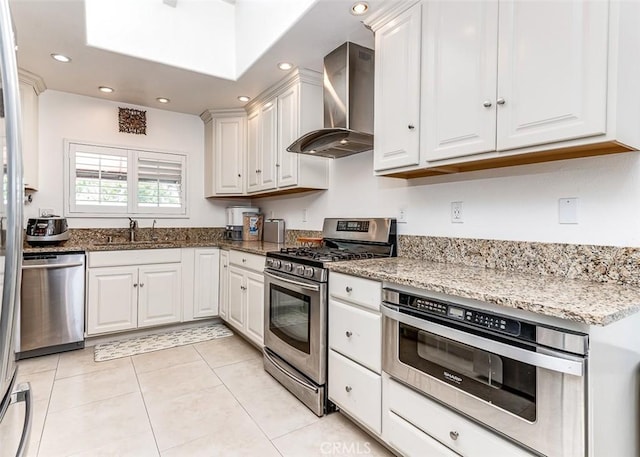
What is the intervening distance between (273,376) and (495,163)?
78.3 inches

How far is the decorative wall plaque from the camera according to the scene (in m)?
3.67

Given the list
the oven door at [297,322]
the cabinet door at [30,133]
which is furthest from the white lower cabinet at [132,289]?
the oven door at [297,322]

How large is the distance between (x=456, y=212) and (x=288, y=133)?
1654 millimetres

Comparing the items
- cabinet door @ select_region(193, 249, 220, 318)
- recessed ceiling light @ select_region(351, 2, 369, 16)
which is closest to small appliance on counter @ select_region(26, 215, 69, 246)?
cabinet door @ select_region(193, 249, 220, 318)

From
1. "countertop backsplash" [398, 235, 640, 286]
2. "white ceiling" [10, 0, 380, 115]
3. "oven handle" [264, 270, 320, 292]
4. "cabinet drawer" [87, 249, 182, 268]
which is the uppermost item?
"white ceiling" [10, 0, 380, 115]

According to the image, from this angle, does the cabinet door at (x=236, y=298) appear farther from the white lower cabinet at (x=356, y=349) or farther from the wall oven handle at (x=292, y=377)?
the white lower cabinet at (x=356, y=349)

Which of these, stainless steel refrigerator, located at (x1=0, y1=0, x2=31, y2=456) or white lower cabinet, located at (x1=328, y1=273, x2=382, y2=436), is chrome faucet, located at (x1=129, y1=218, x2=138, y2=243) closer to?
white lower cabinet, located at (x1=328, y1=273, x2=382, y2=436)

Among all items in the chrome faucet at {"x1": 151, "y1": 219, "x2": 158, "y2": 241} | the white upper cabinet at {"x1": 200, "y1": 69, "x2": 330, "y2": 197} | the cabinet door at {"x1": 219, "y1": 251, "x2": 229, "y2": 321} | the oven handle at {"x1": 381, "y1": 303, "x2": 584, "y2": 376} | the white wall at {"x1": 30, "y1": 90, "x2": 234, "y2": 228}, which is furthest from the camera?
the chrome faucet at {"x1": 151, "y1": 219, "x2": 158, "y2": 241}

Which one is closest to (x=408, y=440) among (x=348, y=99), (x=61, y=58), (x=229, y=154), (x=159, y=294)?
(x=348, y=99)

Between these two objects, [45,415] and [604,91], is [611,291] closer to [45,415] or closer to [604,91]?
[604,91]

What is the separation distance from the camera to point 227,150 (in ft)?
12.7

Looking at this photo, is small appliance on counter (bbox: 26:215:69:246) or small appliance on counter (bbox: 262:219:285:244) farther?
small appliance on counter (bbox: 262:219:285:244)

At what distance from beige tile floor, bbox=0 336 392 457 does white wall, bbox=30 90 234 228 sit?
1.52m

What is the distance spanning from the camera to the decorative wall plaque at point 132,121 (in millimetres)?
3668
